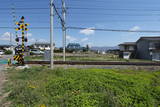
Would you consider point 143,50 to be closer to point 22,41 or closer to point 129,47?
point 129,47

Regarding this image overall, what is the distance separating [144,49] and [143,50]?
401 millimetres

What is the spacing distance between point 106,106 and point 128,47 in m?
29.7

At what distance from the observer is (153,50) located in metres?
24.2

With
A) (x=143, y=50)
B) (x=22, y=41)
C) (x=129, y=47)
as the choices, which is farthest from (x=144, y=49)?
(x=22, y=41)

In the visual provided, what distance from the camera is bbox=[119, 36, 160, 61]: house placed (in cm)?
2394

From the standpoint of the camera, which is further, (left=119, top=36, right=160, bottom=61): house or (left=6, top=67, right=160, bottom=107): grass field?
(left=119, top=36, right=160, bottom=61): house

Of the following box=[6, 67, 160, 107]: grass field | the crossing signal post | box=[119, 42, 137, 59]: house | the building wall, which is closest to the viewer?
box=[6, 67, 160, 107]: grass field

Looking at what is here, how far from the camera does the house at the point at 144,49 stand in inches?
942

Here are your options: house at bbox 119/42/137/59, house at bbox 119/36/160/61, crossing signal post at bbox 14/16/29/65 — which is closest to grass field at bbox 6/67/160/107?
crossing signal post at bbox 14/16/29/65

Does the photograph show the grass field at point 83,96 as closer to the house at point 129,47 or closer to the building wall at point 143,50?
the building wall at point 143,50

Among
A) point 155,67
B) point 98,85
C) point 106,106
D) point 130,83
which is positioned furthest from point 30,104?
point 155,67

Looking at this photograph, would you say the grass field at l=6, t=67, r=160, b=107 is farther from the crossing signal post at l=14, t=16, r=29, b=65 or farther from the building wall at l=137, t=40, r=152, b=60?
the building wall at l=137, t=40, r=152, b=60

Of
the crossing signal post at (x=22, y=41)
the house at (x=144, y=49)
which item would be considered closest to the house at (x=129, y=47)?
the house at (x=144, y=49)

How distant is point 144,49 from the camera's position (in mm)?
26219
